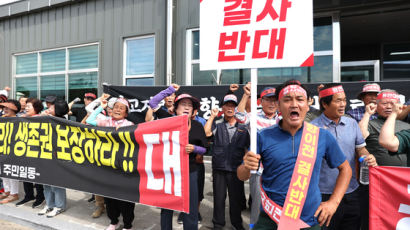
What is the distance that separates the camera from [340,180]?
186 centimetres

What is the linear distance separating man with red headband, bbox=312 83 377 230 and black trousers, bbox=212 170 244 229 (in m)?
1.26

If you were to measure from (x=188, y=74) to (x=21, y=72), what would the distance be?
22.7 feet

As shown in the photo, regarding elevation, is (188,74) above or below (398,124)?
above

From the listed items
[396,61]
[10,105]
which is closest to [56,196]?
[10,105]

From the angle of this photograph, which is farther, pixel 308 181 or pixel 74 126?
pixel 74 126

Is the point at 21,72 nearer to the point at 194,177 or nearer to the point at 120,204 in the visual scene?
the point at 120,204

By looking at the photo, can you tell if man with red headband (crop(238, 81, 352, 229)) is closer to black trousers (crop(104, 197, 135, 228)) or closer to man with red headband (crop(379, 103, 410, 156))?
man with red headband (crop(379, 103, 410, 156))

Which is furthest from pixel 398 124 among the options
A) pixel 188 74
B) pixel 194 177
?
pixel 188 74

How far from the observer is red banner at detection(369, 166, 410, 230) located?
82.6 inches

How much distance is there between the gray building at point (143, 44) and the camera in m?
5.72

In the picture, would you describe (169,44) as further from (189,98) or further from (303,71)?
(189,98)

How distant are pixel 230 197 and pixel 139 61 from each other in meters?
5.17

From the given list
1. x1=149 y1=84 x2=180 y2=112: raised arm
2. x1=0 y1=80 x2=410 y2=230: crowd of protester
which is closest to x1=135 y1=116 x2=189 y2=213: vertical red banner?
x1=0 y1=80 x2=410 y2=230: crowd of protester

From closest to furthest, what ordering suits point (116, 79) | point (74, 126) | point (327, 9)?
point (74, 126)
point (327, 9)
point (116, 79)
